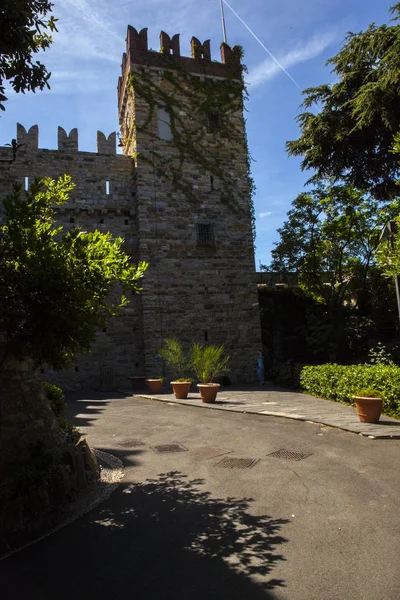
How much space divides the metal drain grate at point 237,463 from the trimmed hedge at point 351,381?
4.41 meters

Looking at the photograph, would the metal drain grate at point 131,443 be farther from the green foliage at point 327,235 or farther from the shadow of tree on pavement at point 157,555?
the green foliage at point 327,235

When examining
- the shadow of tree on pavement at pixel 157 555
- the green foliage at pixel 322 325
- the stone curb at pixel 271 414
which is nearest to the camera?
the shadow of tree on pavement at pixel 157 555

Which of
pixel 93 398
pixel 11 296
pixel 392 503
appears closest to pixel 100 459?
pixel 11 296

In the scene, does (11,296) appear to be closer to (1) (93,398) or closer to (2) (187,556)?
(2) (187,556)

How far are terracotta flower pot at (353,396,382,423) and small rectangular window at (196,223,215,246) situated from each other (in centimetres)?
1090

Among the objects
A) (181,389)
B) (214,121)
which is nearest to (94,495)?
(181,389)

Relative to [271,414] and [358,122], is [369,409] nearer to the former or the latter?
[271,414]

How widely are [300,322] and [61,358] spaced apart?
665 inches

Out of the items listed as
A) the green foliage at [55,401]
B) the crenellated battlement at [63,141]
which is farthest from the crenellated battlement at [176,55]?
the green foliage at [55,401]

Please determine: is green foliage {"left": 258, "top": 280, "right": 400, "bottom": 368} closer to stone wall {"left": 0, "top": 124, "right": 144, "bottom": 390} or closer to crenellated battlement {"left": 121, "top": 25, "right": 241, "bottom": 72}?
stone wall {"left": 0, "top": 124, "right": 144, "bottom": 390}

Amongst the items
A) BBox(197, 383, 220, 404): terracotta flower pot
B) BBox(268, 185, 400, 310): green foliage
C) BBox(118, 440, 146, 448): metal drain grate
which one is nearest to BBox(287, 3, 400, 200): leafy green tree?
BBox(268, 185, 400, 310): green foliage

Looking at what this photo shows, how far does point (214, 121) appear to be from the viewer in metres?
19.2

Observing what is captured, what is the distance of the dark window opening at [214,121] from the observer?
19.0 meters

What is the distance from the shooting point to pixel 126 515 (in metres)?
4.46
